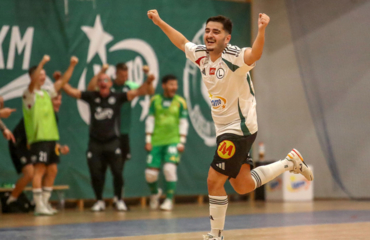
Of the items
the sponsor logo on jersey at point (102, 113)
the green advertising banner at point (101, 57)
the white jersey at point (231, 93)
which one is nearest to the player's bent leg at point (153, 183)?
the green advertising banner at point (101, 57)

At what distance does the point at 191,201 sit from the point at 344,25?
14.7ft

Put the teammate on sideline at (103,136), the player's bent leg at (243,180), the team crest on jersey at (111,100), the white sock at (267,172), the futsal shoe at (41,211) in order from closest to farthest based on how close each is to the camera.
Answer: the player's bent leg at (243,180), the white sock at (267,172), the futsal shoe at (41,211), the teammate on sideline at (103,136), the team crest on jersey at (111,100)

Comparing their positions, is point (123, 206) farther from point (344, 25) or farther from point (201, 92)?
point (344, 25)

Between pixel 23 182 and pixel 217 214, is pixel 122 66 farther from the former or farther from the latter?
pixel 217 214

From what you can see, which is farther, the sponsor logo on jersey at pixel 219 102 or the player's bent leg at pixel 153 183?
the player's bent leg at pixel 153 183

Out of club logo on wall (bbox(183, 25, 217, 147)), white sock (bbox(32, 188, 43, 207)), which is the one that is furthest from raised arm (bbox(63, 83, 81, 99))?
club logo on wall (bbox(183, 25, 217, 147))

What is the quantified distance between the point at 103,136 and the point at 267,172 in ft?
13.2

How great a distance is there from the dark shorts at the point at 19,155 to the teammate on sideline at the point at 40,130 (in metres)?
0.36

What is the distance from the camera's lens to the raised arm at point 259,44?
3.95 meters

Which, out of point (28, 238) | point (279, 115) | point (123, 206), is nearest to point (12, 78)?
point (123, 206)

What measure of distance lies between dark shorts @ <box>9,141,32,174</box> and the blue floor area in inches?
99.7

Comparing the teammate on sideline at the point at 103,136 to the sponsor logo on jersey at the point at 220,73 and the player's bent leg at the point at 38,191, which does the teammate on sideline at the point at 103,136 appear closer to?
the player's bent leg at the point at 38,191

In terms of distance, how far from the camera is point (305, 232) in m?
4.99

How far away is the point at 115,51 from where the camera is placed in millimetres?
9773
